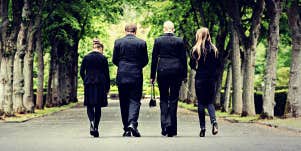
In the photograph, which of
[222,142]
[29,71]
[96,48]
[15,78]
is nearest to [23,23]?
[15,78]

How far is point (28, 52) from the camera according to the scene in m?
33.3

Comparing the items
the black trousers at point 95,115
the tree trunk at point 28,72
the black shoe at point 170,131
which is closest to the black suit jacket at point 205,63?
the black shoe at point 170,131

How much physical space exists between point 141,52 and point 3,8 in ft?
Result: 45.0

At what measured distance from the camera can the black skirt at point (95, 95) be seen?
14.2 metres


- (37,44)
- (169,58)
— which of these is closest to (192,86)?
(37,44)

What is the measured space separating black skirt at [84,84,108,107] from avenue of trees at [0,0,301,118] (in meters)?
10.8

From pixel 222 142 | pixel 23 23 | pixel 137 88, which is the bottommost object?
pixel 222 142

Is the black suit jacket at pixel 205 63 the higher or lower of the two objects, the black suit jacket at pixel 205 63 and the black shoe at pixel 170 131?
the higher

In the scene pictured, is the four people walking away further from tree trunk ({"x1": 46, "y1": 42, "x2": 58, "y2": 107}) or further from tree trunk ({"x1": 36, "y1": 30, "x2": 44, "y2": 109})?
tree trunk ({"x1": 46, "y1": 42, "x2": 58, "y2": 107})

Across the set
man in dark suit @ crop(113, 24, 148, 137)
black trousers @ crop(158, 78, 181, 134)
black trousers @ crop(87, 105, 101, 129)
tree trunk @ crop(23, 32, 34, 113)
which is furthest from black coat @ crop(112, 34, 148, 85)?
tree trunk @ crop(23, 32, 34, 113)

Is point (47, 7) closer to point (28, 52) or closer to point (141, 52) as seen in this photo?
point (28, 52)

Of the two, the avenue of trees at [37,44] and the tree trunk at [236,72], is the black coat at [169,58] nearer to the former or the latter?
the avenue of trees at [37,44]

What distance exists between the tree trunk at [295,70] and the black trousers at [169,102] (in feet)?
36.1

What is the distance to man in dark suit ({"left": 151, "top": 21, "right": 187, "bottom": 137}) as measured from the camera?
13.6 m
